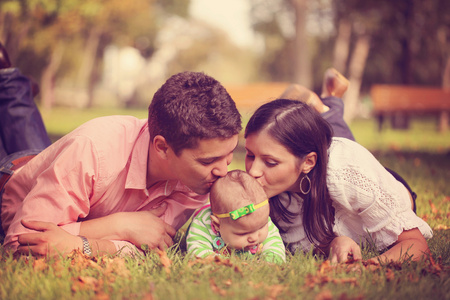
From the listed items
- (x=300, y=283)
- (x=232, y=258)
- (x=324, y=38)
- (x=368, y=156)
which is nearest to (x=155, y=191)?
(x=232, y=258)

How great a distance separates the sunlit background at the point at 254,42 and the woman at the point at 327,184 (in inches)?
39.5

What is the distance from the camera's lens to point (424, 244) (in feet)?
10.2

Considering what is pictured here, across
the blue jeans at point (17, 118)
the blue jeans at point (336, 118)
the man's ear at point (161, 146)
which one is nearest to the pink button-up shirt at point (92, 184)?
the man's ear at point (161, 146)

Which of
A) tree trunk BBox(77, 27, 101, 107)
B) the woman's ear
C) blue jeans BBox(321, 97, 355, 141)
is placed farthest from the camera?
tree trunk BBox(77, 27, 101, 107)

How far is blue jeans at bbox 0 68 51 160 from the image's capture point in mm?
4391

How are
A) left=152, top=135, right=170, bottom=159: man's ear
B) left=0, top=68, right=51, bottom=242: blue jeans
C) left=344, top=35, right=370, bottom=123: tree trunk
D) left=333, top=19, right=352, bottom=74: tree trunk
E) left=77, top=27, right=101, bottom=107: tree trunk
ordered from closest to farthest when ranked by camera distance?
left=152, top=135, right=170, bottom=159: man's ear, left=0, top=68, right=51, bottom=242: blue jeans, left=333, top=19, right=352, bottom=74: tree trunk, left=344, top=35, right=370, bottom=123: tree trunk, left=77, top=27, right=101, bottom=107: tree trunk

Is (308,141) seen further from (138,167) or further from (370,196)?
(138,167)

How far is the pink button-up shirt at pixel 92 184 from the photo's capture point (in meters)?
2.81

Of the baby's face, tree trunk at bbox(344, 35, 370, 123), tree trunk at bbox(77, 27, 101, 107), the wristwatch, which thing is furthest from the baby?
tree trunk at bbox(77, 27, 101, 107)

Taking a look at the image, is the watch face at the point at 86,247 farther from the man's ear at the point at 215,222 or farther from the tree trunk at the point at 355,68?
the tree trunk at the point at 355,68

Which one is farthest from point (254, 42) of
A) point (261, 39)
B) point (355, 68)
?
point (355, 68)

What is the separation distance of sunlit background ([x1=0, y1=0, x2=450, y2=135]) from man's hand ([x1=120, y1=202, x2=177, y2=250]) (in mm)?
1118

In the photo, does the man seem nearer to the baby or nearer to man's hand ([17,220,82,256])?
man's hand ([17,220,82,256])

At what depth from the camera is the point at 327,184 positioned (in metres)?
3.19
